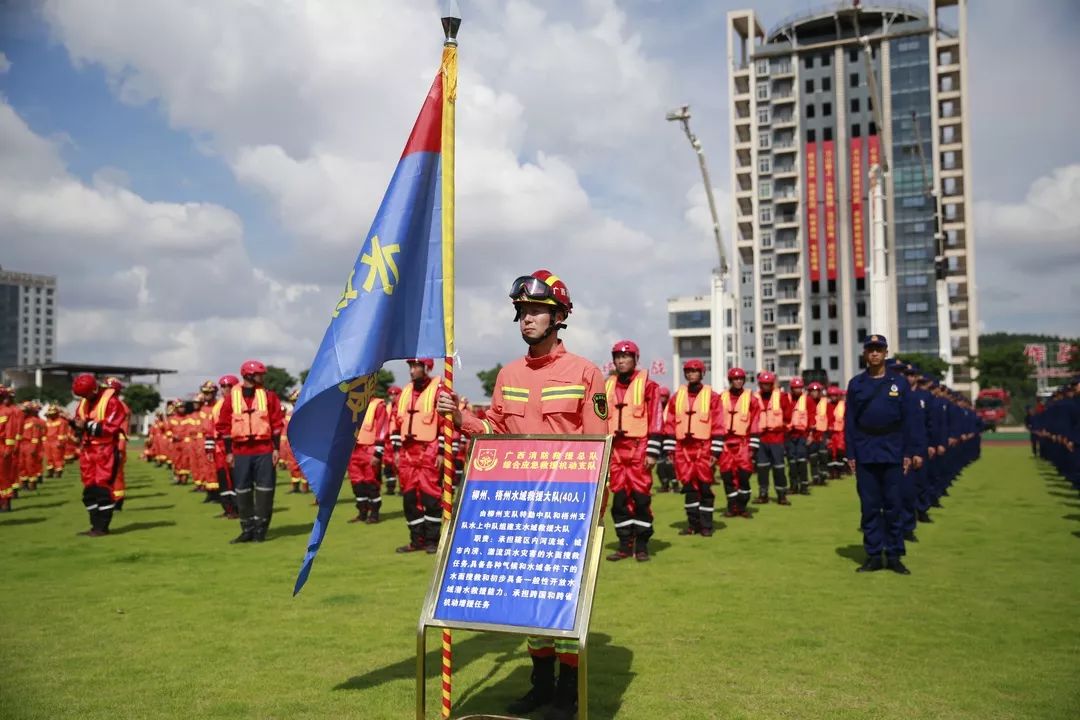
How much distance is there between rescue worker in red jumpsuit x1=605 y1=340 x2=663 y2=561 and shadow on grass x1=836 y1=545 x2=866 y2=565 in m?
2.38

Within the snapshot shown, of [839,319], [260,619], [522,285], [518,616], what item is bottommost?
[260,619]

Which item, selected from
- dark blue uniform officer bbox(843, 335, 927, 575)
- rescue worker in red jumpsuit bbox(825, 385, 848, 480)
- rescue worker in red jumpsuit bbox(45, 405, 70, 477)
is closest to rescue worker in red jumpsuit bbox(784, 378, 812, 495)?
rescue worker in red jumpsuit bbox(825, 385, 848, 480)

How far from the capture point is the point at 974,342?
83.1 metres

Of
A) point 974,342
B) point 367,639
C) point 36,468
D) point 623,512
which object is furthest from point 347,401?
point 974,342

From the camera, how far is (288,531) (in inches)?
516

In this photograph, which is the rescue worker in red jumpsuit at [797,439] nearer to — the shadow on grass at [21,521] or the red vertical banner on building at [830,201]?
the shadow on grass at [21,521]

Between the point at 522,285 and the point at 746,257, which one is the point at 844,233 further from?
the point at 522,285

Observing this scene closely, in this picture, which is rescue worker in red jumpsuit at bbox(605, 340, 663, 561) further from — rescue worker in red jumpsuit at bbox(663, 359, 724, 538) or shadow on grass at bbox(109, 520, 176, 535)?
shadow on grass at bbox(109, 520, 176, 535)

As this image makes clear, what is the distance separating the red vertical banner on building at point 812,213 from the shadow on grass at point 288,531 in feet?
256

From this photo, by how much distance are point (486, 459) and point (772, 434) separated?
42.7 feet

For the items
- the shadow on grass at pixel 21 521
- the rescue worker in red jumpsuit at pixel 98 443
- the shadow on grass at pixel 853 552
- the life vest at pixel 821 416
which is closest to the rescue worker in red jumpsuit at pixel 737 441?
the shadow on grass at pixel 853 552

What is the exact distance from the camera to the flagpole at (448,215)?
4598 mm

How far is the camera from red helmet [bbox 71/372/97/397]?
40.0 ft

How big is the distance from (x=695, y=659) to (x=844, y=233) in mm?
83500
